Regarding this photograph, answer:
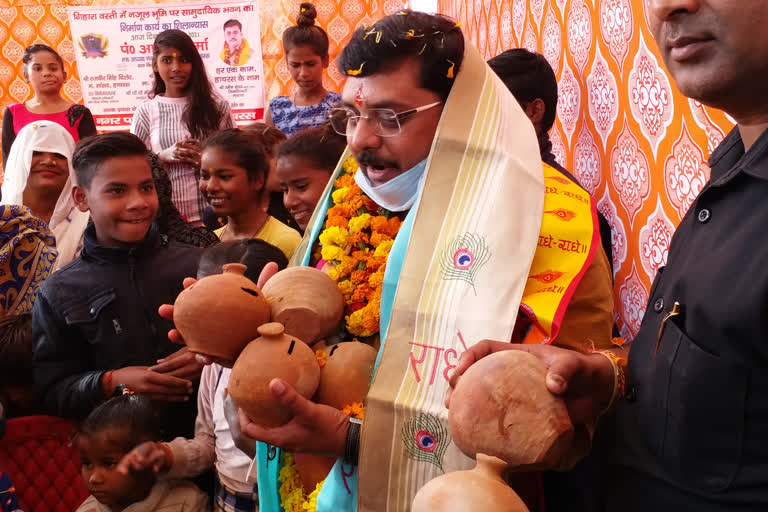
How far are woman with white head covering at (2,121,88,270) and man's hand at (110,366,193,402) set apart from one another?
1534 mm

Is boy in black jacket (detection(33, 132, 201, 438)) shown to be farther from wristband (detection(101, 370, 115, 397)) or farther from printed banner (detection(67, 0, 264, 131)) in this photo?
printed banner (detection(67, 0, 264, 131))

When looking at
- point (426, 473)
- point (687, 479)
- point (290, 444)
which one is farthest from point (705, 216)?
point (290, 444)

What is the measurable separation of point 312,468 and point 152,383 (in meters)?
0.86

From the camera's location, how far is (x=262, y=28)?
25.5 ft

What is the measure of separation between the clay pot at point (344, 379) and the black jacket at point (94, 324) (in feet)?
3.79

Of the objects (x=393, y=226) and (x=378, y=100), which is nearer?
(x=378, y=100)

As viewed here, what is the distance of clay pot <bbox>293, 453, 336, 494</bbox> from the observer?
5.83 ft

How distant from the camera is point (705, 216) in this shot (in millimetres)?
1175

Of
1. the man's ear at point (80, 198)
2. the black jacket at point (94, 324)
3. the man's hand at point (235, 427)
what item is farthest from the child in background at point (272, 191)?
the man's hand at point (235, 427)

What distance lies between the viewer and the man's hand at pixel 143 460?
224 centimetres

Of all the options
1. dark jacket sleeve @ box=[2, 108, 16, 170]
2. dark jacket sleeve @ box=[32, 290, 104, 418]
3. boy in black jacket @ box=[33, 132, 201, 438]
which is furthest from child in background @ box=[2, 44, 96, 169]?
dark jacket sleeve @ box=[32, 290, 104, 418]

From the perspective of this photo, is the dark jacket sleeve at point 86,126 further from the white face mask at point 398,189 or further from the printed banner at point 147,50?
the white face mask at point 398,189

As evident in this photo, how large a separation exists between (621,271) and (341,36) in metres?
5.86

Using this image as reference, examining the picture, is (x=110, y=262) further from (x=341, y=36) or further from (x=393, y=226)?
(x=341, y=36)
